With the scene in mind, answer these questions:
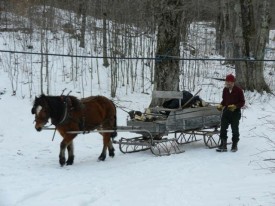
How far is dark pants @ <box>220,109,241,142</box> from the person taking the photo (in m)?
9.95

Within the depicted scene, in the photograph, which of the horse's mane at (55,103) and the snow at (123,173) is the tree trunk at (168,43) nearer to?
the snow at (123,173)

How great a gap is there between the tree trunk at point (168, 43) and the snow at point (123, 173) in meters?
2.29

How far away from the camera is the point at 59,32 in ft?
59.0

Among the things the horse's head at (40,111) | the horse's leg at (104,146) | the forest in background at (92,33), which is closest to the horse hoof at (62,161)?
the horse's head at (40,111)

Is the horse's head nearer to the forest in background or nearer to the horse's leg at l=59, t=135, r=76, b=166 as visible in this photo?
the horse's leg at l=59, t=135, r=76, b=166

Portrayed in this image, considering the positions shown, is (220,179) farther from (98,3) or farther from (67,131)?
(98,3)

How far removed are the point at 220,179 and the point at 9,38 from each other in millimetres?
11584

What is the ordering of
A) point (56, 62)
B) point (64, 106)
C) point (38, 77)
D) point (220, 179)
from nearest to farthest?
point (220, 179), point (64, 106), point (38, 77), point (56, 62)

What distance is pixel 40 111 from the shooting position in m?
8.37

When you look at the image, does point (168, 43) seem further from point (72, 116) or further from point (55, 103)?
point (55, 103)

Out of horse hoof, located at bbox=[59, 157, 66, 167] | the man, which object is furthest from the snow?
the man

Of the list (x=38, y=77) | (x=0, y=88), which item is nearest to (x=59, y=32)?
(x=38, y=77)

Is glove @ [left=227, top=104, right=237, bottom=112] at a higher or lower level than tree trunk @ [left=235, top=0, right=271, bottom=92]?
lower

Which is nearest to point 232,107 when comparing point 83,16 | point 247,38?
point 247,38
